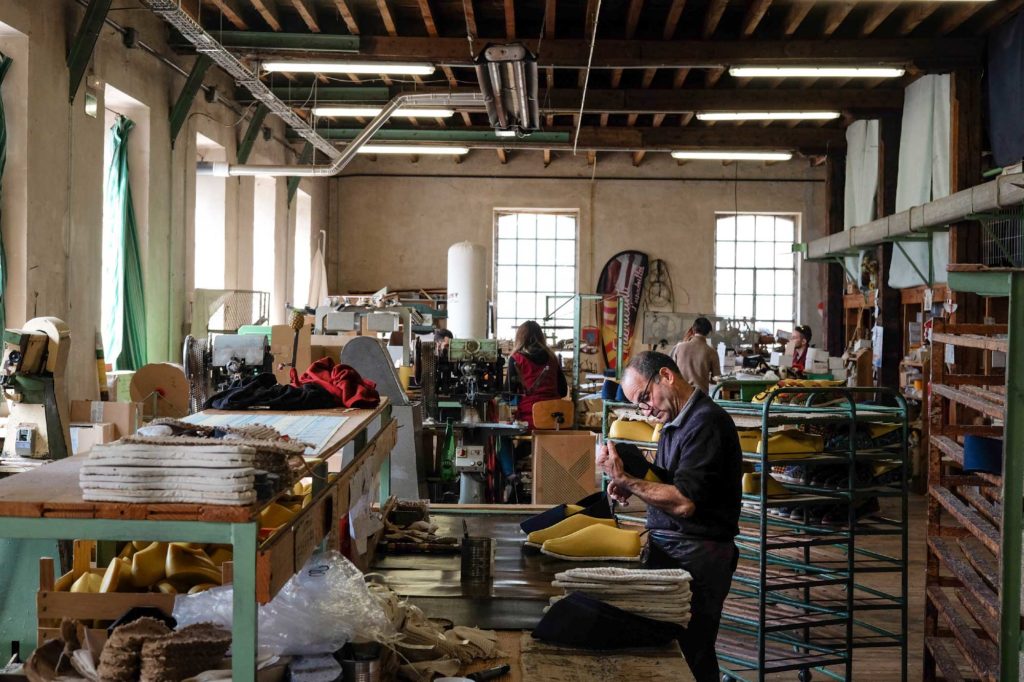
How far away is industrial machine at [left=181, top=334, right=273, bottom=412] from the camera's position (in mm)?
5891

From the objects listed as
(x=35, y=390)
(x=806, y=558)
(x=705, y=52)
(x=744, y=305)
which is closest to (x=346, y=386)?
(x=35, y=390)

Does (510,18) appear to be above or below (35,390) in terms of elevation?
above

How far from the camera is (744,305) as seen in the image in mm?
16156

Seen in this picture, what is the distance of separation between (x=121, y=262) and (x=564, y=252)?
358 inches

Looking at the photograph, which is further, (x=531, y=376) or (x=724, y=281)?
(x=724, y=281)

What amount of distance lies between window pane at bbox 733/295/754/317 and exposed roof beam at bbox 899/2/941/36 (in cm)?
748

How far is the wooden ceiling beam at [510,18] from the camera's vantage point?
27.3 feet

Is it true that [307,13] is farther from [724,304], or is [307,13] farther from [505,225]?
[724,304]

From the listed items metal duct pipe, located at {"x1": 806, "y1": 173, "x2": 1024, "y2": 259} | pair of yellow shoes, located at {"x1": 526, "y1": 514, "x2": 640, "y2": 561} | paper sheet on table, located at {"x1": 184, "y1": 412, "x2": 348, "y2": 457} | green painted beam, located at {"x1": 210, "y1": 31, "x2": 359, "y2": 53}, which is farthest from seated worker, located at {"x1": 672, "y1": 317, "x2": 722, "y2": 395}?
paper sheet on table, located at {"x1": 184, "y1": 412, "x2": 348, "y2": 457}

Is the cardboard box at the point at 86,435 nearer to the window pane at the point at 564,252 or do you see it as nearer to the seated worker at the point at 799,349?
the seated worker at the point at 799,349

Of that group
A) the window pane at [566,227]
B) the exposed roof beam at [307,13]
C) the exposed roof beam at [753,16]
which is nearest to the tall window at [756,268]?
the window pane at [566,227]

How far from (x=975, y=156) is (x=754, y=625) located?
6151mm

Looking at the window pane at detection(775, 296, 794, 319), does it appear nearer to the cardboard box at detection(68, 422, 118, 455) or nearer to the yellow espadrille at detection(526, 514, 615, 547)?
the cardboard box at detection(68, 422, 118, 455)

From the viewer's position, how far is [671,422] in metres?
3.58
